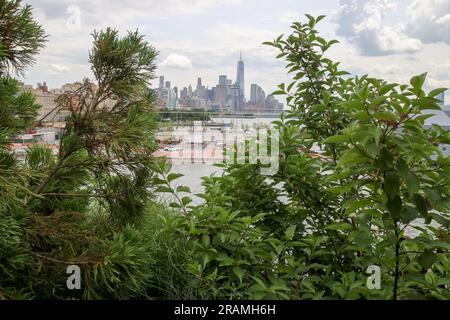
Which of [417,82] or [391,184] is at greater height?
[417,82]

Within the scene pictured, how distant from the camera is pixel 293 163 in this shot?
1.26 m

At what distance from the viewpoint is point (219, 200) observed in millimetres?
1149

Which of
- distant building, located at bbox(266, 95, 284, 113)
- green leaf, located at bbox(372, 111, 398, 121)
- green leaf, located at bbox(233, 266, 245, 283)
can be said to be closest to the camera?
green leaf, located at bbox(372, 111, 398, 121)

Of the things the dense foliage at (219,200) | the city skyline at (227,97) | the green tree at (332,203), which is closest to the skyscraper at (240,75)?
the city skyline at (227,97)

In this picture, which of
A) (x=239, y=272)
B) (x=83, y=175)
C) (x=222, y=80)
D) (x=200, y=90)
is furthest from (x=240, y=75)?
(x=239, y=272)

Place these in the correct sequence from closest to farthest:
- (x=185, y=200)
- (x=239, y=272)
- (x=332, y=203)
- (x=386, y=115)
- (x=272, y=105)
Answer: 1. (x=386, y=115)
2. (x=239, y=272)
3. (x=185, y=200)
4. (x=332, y=203)
5. (x=272, y=105)

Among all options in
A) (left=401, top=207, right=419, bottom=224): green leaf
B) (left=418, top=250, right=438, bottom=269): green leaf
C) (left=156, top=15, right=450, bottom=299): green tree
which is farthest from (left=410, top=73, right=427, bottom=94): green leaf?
(left=418, top=250, right=438, bottom=269): green leaf

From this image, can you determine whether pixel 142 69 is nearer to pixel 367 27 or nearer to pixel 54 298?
pixel 54 298

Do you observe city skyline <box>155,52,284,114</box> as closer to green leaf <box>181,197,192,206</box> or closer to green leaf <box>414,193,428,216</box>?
green leaf <box>181,197,192,206</box>

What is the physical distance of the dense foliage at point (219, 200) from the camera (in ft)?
2.75

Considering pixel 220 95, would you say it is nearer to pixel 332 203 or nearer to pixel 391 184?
pixel 332 203

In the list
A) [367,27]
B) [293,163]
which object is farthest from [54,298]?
[367,27]

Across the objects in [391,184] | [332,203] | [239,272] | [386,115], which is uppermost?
[386,115]

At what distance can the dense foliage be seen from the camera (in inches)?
32.9
